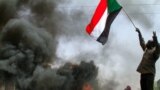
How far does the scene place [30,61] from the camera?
36.0m

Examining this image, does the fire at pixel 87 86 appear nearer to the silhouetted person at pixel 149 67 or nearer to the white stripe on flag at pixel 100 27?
the white stripe on flag at pixel 100 27

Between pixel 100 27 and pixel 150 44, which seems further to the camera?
pixel 100 27

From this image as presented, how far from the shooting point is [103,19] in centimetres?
895

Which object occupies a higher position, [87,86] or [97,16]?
[87,86]

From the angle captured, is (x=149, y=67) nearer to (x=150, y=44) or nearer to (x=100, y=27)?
(x=150, y=44)

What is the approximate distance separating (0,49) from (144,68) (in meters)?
30.6

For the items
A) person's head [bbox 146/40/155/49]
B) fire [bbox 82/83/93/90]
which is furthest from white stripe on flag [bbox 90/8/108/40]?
fire [bbox 82/83/93/90]

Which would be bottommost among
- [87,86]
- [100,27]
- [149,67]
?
[149,67]

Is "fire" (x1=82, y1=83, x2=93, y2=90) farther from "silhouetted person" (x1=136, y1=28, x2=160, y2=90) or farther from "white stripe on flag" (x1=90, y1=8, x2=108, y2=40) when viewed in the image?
"silhouetted person" (x1=136, y1=28, x2=160, y2=90)

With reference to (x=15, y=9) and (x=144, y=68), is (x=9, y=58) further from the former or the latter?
(x=144, y=68)

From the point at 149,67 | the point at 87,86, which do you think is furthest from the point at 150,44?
the point at 87,86

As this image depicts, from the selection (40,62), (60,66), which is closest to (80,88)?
(60,66)

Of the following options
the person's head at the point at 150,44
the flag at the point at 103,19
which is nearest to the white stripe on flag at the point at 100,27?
the flag at the point at 103,19

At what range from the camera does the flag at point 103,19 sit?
8609 mm
